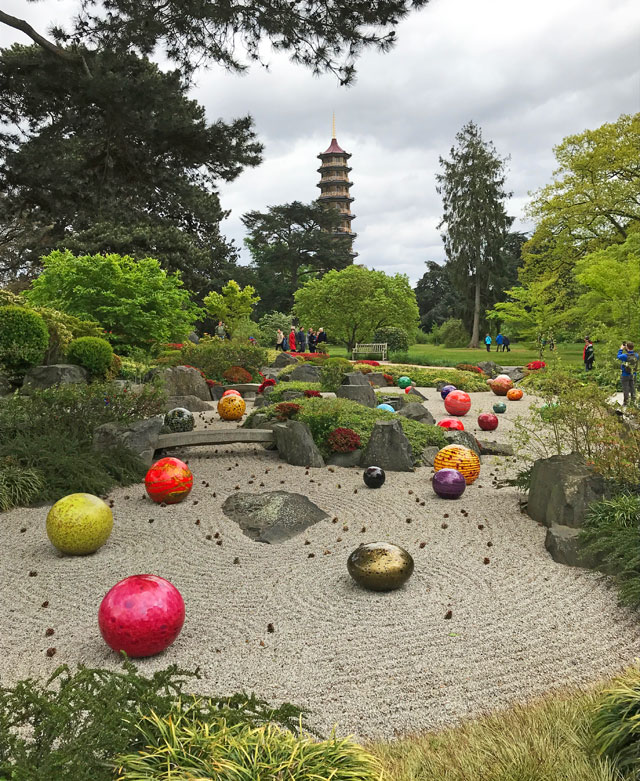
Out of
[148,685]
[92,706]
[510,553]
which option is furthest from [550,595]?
[92,706]

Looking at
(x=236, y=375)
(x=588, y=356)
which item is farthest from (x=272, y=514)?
(x=588, y=356)

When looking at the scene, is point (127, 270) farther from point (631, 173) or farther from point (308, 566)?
point (631, 173)

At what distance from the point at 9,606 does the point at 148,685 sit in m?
3.21

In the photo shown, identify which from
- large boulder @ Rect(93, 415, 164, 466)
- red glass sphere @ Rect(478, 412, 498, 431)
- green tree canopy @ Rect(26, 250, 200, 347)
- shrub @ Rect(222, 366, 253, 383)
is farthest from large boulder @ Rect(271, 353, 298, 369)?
large boulder @ Rect(93, 415, 164, 466)

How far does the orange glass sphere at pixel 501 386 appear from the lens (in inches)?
757

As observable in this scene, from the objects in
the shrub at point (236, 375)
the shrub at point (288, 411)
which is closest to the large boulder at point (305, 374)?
the shrub at point (236, 375)

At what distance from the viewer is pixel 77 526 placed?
20.8ft

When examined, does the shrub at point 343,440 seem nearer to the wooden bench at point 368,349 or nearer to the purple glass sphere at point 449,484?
the purple glass sphere at point 449,484

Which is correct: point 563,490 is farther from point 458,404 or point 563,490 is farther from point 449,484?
point 458,404

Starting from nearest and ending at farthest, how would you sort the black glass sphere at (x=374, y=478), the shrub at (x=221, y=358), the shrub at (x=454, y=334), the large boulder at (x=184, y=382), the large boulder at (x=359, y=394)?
the black glass sphere at (x=374, y=478) < the large boulder at (x=359, y=394) < the large boulder at (x=184, y=382) < the shrub at (x=221, y=358) < the shrub at (x=454, y=334)

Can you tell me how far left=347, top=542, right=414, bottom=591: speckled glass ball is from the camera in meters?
5.47

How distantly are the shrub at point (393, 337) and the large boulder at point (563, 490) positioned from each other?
1231 inches

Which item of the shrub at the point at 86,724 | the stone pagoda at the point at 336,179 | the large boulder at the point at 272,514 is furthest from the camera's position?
the stone pagoda at the point at 336,179

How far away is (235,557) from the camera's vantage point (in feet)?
21.3
